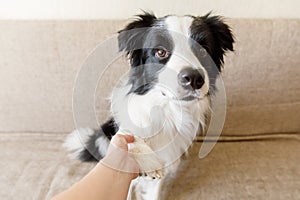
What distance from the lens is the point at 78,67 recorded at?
1.45m

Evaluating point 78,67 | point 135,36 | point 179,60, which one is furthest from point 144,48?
point 78,67

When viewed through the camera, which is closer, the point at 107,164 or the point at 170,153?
the point at 107,164

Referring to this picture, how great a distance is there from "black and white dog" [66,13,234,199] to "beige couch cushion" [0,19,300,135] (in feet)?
0.72

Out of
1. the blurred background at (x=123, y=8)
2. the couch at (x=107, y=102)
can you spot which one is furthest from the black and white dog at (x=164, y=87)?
the blurred background at (x=123, y=8)

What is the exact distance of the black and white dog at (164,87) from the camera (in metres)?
1.05

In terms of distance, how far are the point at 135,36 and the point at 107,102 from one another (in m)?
0.42

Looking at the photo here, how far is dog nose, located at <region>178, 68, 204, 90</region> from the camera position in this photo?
984mm

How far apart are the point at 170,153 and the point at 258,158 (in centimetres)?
38

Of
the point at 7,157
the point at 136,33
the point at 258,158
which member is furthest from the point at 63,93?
the point at 258,158

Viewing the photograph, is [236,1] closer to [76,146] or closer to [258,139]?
[258,139]

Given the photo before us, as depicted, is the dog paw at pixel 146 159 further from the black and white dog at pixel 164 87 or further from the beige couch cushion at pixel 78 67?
the beige couch cushion at pixel 78 67

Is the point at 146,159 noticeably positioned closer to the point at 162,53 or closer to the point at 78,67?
the point at 162,53

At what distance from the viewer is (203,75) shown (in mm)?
1010

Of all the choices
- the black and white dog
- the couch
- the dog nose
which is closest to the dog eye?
the black and white dog
